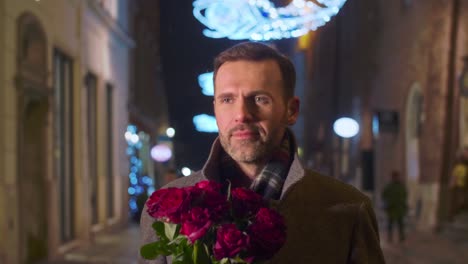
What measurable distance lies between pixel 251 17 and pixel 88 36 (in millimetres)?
10531

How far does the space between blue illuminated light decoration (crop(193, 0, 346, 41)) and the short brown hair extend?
4.83 ft

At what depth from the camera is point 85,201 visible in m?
12.9

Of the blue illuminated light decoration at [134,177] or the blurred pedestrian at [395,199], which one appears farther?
the blue illuminated light decoration at [134,177]

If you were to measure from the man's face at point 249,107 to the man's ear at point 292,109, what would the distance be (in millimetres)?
44

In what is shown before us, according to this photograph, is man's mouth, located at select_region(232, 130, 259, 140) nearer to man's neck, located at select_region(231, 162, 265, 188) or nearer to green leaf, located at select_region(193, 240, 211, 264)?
man's neck, located at select_region(231, 162, 265, 188)

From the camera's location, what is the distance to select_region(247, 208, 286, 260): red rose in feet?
4.60

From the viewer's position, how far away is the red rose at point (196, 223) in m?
1.39

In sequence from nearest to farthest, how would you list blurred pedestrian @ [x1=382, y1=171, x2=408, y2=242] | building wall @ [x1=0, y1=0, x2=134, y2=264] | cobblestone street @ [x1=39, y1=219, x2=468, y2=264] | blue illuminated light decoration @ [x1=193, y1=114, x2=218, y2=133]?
blue illuminated light decoration @ [x1=193, y1=114, x2=218, y2=133], building wall @ [x1=0, y1=0, x2=134, y2=264], cobblestone street @ [x1=39, y1=219, x2=468, y2=264], blurred pedestrian @ [x1=382, y1=171, x2=408, y2=242]

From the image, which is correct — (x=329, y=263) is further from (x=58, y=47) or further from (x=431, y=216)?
(x=431, y=216)

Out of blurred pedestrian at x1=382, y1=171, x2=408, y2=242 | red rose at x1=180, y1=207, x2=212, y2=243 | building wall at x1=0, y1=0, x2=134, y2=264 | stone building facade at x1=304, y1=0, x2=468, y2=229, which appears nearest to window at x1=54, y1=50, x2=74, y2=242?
building wall at x1=0, y1=0, x2=134, y2=264

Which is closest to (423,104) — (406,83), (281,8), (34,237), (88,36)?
(406,83)

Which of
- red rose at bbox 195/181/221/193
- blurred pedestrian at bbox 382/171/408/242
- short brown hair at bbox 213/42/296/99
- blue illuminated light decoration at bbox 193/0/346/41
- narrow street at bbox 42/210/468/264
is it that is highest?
blue illuminated light decoration at bbox 193/0/346/41

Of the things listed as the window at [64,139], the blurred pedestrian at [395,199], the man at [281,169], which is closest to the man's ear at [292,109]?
the man at [281,169]

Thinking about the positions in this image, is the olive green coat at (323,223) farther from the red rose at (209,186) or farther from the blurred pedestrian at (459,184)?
the blurred pedestrian at (459,184)
